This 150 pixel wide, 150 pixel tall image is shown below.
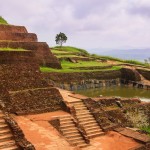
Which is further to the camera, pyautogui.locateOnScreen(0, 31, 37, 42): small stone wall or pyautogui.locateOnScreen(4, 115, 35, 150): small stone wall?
pyautogui.locateOnScreen(0, 31, 37, 42): small stone wall

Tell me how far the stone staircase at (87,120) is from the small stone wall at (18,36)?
31.2ft

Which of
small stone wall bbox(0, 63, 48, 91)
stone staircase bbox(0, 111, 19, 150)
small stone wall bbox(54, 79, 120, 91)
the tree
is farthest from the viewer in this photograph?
the tree

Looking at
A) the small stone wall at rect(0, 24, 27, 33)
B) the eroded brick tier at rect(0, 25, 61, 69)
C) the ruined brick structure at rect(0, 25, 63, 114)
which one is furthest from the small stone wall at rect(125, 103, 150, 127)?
the small stone wall at rect(0, 24, 27, 33)

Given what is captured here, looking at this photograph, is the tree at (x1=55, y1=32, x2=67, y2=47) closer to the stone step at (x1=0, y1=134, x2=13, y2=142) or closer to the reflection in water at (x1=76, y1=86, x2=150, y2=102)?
the reflection in water at (x1=76, y1=86, x2=150, y2=102)

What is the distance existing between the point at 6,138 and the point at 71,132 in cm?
304

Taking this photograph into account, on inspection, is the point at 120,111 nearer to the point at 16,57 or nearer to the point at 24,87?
the point at 24,87

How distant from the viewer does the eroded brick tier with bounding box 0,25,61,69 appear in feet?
68.7

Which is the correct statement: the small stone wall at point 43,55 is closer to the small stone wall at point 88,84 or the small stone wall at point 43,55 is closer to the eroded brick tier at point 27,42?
the eroded brick tier at point 27,42

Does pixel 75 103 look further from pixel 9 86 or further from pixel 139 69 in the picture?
pixel 139 69

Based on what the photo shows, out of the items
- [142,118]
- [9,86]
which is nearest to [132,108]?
[142,118]

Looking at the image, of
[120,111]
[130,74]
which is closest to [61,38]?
[130,74]

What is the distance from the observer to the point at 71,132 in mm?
11406

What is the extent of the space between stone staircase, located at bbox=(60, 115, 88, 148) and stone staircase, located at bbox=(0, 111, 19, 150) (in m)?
2.44

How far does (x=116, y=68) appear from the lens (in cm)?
3047
